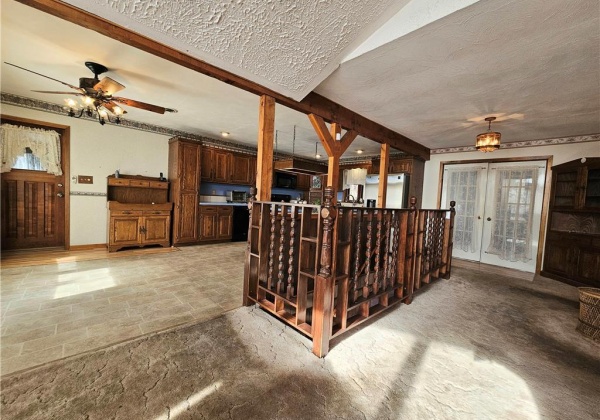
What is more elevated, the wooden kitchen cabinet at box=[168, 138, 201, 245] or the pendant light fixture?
the pendant light fixture

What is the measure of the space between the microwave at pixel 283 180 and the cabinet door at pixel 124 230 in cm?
376

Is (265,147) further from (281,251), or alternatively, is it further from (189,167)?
(189,167)

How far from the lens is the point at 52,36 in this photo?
7.29 feet

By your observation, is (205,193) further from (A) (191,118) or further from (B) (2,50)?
(B) (2,50)

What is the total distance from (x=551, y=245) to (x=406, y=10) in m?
5.00

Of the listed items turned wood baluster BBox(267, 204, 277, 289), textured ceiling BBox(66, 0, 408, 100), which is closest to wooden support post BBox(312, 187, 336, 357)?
turned wood baluster BBox(267, 204, 277, 289)

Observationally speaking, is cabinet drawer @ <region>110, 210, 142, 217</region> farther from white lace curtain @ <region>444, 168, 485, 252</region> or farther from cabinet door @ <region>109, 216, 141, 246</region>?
white lace curtain @ <region>444, 168, 485, 252</region>

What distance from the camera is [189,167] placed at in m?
5.37

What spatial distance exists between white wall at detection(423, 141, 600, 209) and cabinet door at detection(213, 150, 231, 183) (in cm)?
524

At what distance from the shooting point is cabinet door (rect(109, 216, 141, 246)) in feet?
14.6

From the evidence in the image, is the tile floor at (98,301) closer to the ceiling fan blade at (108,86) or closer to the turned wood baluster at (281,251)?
the turned wood baluster at (281,251)

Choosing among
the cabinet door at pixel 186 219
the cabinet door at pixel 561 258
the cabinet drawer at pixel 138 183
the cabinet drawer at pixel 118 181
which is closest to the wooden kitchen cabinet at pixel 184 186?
the cabinet door at pixel 186 219

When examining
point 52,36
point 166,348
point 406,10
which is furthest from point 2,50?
point 406,10

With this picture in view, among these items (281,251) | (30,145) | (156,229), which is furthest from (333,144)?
(30,145)
